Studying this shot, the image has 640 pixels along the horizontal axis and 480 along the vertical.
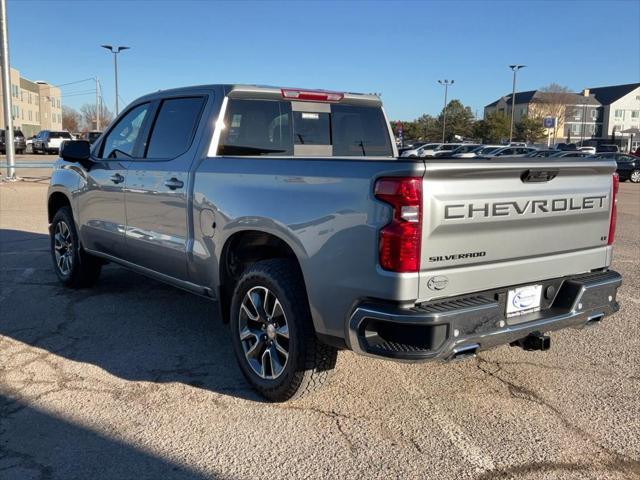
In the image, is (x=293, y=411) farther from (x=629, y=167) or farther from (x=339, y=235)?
(x=629, y=167)

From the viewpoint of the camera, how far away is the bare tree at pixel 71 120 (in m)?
123

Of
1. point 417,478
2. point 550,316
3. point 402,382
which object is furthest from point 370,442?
point 550,316

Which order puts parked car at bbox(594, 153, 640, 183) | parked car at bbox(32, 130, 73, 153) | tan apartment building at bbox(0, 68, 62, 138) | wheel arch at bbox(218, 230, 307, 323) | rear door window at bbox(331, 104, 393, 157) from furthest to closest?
tan apartment building at bbox(0, 68, 62, 138) < parked car at bbox(32, 130, 73, 153) < parked car at bbox(594, 153, 640, 183) < rear door window at bbox(331, 104, 393, 157) < wheel arch at bbox(218, 230, 307, 323)

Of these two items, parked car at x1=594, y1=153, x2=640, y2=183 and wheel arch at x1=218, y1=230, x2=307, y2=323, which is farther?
parked car at x1=594, y1=153, x2=640, y2=183

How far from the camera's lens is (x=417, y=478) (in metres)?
2.97

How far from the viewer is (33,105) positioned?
96438 mm

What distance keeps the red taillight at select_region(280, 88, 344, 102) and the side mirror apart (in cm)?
208

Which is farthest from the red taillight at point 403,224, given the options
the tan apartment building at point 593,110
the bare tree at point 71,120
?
the bare tree at point 71,120

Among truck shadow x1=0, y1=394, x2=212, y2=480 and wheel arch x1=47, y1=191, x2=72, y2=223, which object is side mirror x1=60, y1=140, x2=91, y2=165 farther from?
truck shadow x1=0, y1=394, x2=212, y2=480

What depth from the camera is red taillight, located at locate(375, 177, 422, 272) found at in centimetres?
292

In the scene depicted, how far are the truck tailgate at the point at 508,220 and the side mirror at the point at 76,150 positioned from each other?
389cm

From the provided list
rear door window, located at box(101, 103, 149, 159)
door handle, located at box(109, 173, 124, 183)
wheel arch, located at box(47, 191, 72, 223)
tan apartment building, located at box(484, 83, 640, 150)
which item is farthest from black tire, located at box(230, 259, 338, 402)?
tan apartment building, located at box(484, 83, 640, 150)

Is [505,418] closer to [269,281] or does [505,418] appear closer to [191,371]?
[269,281]

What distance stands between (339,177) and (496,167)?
816 mm
